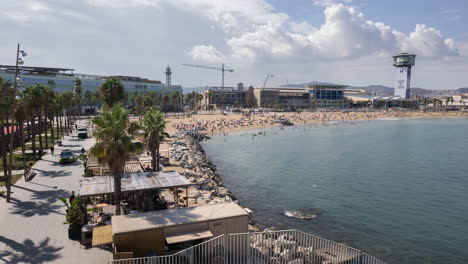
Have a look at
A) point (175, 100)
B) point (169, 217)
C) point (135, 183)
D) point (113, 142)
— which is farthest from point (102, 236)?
point (175, 100)

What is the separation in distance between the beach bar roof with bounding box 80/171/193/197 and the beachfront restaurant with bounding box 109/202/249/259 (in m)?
3.01

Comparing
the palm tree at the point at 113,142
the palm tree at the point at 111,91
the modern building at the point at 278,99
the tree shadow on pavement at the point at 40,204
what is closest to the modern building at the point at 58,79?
the palm tree at the point at 111,91

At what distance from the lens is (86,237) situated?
52.6 ft

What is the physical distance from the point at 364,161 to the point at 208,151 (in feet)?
A: 92.3

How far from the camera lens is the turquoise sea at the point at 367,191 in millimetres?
23000

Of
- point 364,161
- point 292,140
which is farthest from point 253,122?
point 364,161

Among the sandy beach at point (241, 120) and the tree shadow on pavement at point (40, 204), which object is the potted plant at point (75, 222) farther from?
the sandy beach at point (241, 120)

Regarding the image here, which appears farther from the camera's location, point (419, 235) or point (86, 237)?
point (419, 235)

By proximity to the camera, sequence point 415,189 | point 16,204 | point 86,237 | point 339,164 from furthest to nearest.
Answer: point 339,164 < point 415,189 < point 16,204 < point 86,237

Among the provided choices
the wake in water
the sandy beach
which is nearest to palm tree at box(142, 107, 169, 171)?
the wake in water

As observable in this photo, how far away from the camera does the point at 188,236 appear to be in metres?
14.1

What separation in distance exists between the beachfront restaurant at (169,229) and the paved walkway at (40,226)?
1945 mm

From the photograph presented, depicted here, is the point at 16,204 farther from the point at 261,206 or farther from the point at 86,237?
the point at 261,206

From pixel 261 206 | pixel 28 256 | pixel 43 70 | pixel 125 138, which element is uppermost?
pixel 43 70
